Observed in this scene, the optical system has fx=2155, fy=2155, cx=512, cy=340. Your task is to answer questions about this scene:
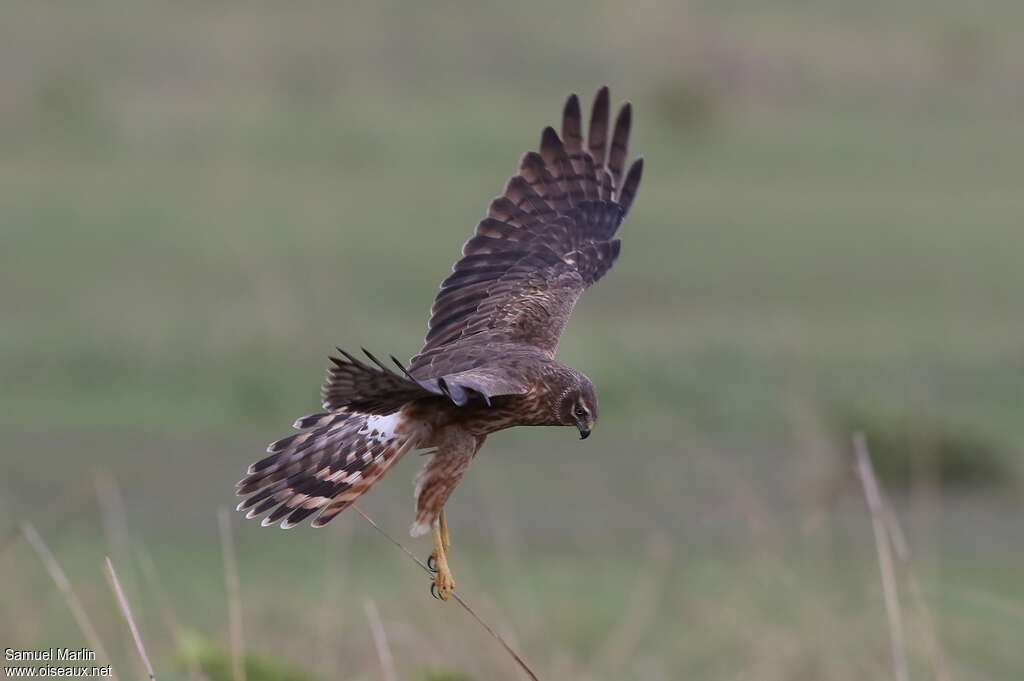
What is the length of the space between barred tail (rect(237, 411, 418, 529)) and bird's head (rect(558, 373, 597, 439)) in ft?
1.47

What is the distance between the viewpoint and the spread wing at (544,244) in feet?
22.0

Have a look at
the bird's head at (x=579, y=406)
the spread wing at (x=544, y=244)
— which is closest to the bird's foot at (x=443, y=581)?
the bird's head at (x=579, y=406)

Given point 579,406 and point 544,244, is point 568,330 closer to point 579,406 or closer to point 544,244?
point 544,244

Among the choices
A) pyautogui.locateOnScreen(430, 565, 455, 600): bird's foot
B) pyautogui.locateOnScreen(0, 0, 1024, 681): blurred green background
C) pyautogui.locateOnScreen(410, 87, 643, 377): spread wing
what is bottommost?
pyautogui.locateOnScreen(0, 0, 1024, 681): blurred green background

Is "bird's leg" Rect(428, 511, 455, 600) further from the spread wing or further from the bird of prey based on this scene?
the spread wing

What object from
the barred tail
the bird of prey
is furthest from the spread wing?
the barred tail

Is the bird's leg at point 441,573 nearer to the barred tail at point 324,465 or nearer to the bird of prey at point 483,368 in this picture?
the bird of prey at point 483,368

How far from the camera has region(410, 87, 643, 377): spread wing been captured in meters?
6.71

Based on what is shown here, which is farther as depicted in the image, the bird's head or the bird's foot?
the bird's head

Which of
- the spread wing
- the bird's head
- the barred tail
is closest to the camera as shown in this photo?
the barred tail

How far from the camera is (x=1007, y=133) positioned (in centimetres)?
3089

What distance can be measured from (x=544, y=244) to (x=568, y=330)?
9919 mm

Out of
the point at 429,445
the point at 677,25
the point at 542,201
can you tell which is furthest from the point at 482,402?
the point at 677,25

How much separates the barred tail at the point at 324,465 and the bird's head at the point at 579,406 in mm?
447
